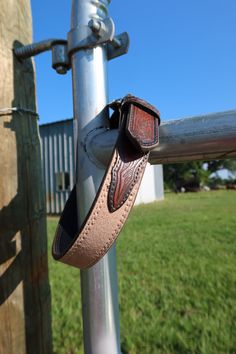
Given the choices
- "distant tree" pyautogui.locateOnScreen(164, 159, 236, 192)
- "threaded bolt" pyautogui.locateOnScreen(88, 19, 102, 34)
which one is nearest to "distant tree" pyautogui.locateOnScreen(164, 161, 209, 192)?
"distant tree" pyautogui.locateOnScreen(164, 159, 236, 192)

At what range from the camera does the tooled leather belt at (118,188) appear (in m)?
0.58

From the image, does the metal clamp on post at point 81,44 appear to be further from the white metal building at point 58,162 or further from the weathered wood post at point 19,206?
the white metal building at point 58,162

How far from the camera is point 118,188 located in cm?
61

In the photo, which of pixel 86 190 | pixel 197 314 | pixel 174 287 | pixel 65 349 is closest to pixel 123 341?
pixel 65 349

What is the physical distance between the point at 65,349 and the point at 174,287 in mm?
1301

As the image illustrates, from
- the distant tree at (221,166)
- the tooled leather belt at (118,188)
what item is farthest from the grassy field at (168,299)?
the distant tree at (221,166)

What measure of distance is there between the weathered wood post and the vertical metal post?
0.26 meters

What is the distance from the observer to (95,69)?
0.77 metres

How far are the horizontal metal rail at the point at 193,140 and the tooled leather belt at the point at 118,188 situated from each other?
1.8 inches

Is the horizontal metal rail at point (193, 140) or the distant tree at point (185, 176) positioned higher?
the distant tree at point (185, 176)

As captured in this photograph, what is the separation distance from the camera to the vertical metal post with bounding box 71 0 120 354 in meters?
0.75

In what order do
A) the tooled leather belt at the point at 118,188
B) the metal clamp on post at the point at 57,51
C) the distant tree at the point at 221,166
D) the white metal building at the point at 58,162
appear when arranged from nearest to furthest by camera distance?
1. the tooled leather belt at the point at 118,188
2. the metal clamp on post at the point at 57,51
3. the white metal building at the point at 58,162
4. the distant tree at the point at 221,166

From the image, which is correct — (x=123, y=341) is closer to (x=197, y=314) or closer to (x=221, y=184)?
(x=197, y=314)

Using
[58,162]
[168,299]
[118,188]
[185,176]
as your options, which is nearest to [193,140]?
[118,188]
